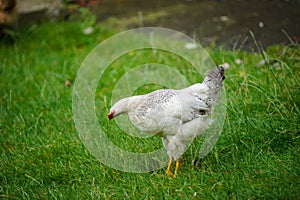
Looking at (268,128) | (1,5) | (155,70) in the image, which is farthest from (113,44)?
(268,128)

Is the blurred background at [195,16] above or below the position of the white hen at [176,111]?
below

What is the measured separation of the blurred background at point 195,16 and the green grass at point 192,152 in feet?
1.37

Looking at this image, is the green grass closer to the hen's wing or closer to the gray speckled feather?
the gray speckled feather

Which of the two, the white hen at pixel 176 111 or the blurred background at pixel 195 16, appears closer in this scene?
the white hen at pixel 176 111

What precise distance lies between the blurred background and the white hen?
1516mm

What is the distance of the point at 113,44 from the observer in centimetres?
522

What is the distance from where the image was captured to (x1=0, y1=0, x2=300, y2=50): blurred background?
4.65m

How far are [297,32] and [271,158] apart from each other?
205 centimetres

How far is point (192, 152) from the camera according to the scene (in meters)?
3.03

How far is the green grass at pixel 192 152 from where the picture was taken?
2557 mm

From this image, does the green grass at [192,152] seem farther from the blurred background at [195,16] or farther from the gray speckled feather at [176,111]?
the blurred background at [195,16]

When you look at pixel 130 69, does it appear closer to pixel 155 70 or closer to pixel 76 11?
pixel 155 70

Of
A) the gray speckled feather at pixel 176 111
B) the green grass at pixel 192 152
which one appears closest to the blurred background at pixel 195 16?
the green grass at pixel 192 152

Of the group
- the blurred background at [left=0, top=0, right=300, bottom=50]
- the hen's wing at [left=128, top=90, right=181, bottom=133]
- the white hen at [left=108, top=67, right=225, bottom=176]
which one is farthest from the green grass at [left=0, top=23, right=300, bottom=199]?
the blurred background at [left=0, top=0, right=300, bottom=50]
